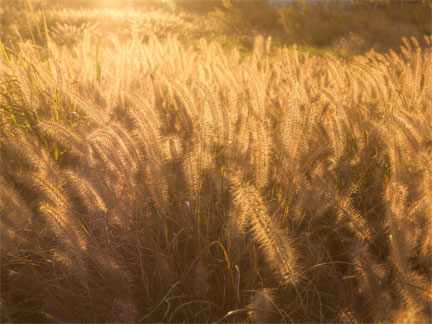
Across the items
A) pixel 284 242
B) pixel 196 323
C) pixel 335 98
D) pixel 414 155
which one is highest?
pixel 335 98

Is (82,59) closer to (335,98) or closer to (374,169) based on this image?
(335,98)

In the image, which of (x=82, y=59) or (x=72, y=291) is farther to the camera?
Result: (x=82, y=59)

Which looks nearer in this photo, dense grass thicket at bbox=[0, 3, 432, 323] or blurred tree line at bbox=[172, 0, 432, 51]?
dense grass thicket at bbox=[0, 3, 432, 323]

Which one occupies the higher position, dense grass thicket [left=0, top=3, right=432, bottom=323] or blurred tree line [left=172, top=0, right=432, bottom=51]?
blurred tree line [left=172, top=0, right=432, bottom=51]

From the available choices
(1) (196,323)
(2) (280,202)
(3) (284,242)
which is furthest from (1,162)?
(3) (284,242)

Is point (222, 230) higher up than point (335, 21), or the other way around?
point (335, 21)

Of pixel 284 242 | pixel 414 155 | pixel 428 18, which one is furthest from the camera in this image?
pixel 428 18

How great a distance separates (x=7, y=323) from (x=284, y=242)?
988 mm

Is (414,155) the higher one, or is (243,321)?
(414,155)

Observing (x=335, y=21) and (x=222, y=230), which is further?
(x=335, y=21)

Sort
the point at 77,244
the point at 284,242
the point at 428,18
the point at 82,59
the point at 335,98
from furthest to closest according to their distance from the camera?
the point at 428,18, the point at 82,59, the point at 335,98, the point at 77,244, the point at 284,242

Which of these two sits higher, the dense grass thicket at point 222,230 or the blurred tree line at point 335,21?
the blurred tree line at point 335,21

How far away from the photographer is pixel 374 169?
208 cm

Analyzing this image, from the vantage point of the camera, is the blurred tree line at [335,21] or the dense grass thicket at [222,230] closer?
the dense grass thicket at [222,230]
